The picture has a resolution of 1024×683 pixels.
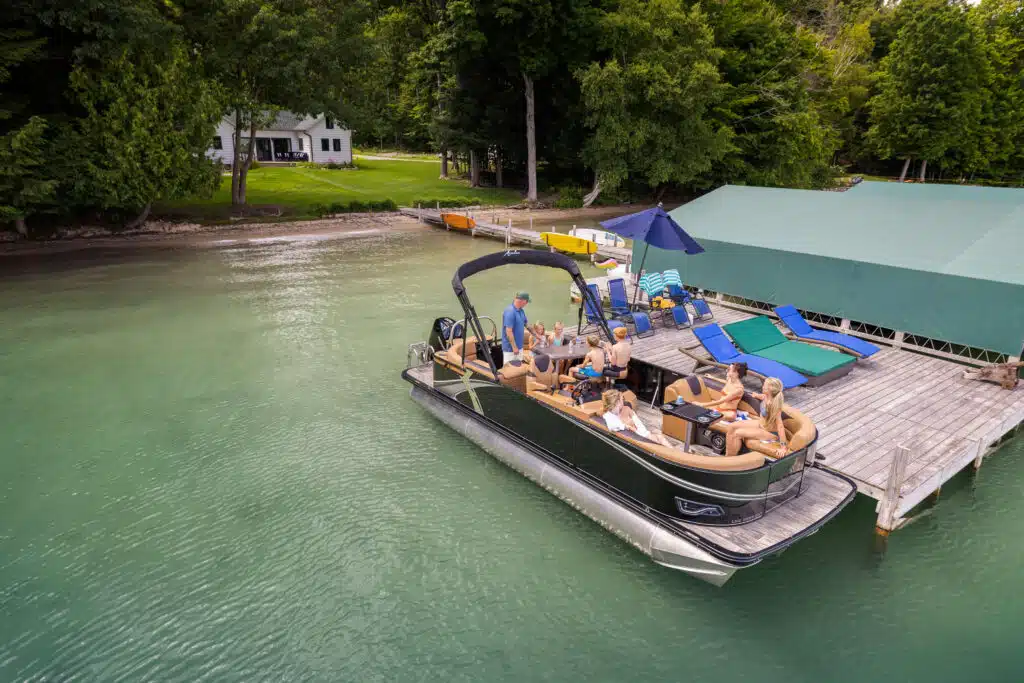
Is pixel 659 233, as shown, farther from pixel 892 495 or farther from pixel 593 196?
pixel 593 196

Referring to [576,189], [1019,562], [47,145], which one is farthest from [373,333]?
[576,189]

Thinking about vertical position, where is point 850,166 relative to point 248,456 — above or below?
above

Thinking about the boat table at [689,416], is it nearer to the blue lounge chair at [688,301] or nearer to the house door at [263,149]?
the blue lounge chair at [688,301]

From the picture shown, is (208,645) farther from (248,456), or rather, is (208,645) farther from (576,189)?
(576,189)

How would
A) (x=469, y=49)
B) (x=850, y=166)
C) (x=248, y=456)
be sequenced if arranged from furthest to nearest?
(x=850, y=166), (x=469, y=49), (x=248, y=456)

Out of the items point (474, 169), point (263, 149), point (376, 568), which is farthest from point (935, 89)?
point (263, 149)
